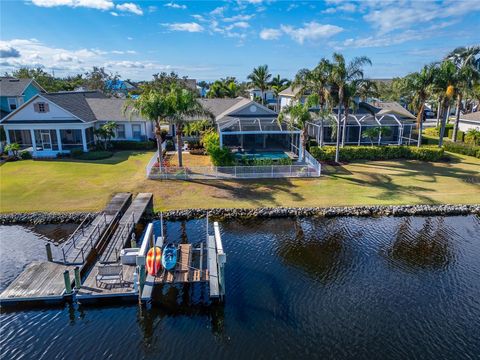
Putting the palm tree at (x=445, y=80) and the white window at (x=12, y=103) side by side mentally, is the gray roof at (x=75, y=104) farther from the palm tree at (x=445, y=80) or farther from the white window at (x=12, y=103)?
the palm tree at (x=445, y=80)

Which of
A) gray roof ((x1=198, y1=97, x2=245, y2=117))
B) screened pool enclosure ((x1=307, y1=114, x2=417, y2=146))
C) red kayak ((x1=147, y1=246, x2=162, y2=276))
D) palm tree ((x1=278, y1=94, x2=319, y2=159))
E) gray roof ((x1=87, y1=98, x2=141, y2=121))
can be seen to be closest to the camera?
red kayak ((x1=147, y1=246, x2=162, y2=276))

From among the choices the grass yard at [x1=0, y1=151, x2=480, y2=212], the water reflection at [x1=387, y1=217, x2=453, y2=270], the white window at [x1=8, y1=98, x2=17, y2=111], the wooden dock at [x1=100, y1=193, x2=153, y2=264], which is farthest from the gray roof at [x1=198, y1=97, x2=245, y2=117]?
the water reflection at [x1=387, y1=217, x2=453, y2=270]

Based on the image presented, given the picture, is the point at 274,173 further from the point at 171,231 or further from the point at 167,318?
the point at 167,318

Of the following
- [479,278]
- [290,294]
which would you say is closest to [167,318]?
[290,294]

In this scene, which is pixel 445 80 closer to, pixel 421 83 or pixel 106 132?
pixel 421 83

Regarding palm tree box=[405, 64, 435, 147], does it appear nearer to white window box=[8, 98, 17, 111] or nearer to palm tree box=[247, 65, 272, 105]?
palm tree box=[247, 65, 272, 105]

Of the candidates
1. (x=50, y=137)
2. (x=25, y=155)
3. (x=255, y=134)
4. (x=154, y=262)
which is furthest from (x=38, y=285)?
(x=50, y=137)

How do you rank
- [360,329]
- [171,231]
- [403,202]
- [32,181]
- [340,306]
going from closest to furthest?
[360,329]
[340,306]
[171,231]
[403,202]
[32,181]
